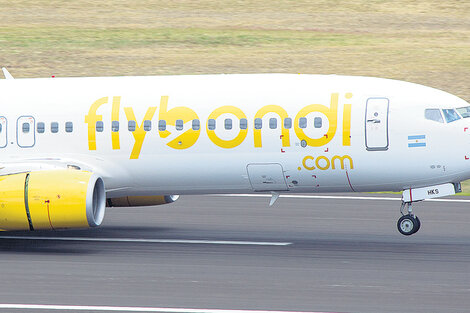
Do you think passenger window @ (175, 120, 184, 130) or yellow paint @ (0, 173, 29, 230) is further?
passenger window @ (175, 120, 184, 130)

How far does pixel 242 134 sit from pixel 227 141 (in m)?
0.29

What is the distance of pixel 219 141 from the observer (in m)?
18.3

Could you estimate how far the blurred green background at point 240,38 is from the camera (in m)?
37.3

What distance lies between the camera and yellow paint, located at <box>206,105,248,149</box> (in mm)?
18266

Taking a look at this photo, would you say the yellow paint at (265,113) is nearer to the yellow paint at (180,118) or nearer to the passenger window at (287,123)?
the passenger window at (287,123)

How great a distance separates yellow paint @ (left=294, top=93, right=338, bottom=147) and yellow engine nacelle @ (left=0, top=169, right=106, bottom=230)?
359cm

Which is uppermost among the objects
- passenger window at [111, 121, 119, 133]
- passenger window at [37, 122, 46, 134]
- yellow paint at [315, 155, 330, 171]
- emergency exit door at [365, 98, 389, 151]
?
passenger window at [37, 122, 46, 134]

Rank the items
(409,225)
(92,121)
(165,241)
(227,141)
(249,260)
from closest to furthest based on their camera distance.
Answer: (249,260) → (227,141) → (409,225) → (92,121) → (165,241)

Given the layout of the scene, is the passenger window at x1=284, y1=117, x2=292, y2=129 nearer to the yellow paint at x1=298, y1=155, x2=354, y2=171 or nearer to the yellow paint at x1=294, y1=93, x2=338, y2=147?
the yellow paint at x1=294, y1=93, x2=338, y2=147

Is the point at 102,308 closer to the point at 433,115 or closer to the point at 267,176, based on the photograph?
the point at 267,176

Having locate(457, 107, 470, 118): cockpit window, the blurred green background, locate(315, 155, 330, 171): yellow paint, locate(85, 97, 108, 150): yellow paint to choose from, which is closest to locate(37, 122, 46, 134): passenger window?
locate(85, 97, 108, 150): yellow paint

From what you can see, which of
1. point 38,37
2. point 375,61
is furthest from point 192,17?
point 375,61

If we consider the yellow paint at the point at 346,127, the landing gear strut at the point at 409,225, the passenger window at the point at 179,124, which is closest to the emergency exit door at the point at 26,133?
the passenger window at the point at 179,124

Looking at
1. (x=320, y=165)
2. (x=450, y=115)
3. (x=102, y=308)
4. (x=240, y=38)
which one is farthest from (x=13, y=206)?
(x=240, y=38)
